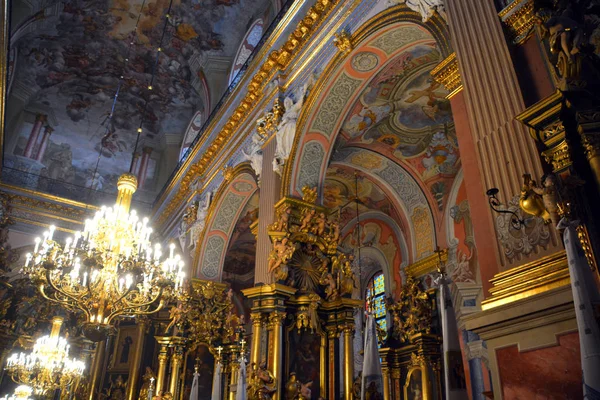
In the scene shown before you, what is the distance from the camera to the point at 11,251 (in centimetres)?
1502

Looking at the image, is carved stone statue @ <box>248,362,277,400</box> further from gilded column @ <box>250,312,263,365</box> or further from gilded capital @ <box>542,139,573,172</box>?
gilded capital @ <box>542,139,573,172</box>

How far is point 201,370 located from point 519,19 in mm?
10379

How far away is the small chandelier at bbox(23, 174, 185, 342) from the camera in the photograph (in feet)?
22.9

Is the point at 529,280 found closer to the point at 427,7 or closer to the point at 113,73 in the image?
the point at 427,7

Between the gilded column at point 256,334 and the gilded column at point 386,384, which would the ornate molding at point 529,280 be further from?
the gilded column at point 386,384

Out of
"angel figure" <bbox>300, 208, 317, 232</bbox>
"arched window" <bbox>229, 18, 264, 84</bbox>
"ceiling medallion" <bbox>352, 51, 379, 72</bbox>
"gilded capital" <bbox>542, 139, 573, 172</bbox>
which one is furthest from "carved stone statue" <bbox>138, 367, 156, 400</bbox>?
"gilded capital" <bbox>542, 139, 573, 172</bbox>

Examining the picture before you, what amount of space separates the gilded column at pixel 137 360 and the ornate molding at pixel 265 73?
14.1 ft

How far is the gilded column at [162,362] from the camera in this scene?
455 inches

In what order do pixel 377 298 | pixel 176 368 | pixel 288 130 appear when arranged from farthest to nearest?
1. pixel 377 298
2. pixel 176 368
3. pixel 288 130

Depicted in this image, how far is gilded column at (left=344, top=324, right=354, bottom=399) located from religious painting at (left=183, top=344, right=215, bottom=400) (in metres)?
5.32

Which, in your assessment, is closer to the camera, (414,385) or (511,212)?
(511,212)

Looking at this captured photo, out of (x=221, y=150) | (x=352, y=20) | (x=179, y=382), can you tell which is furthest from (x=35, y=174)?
(x=352, y=20)

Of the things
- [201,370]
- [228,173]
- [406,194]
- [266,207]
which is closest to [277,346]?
[266,207]

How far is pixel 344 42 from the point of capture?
24.2 feet
